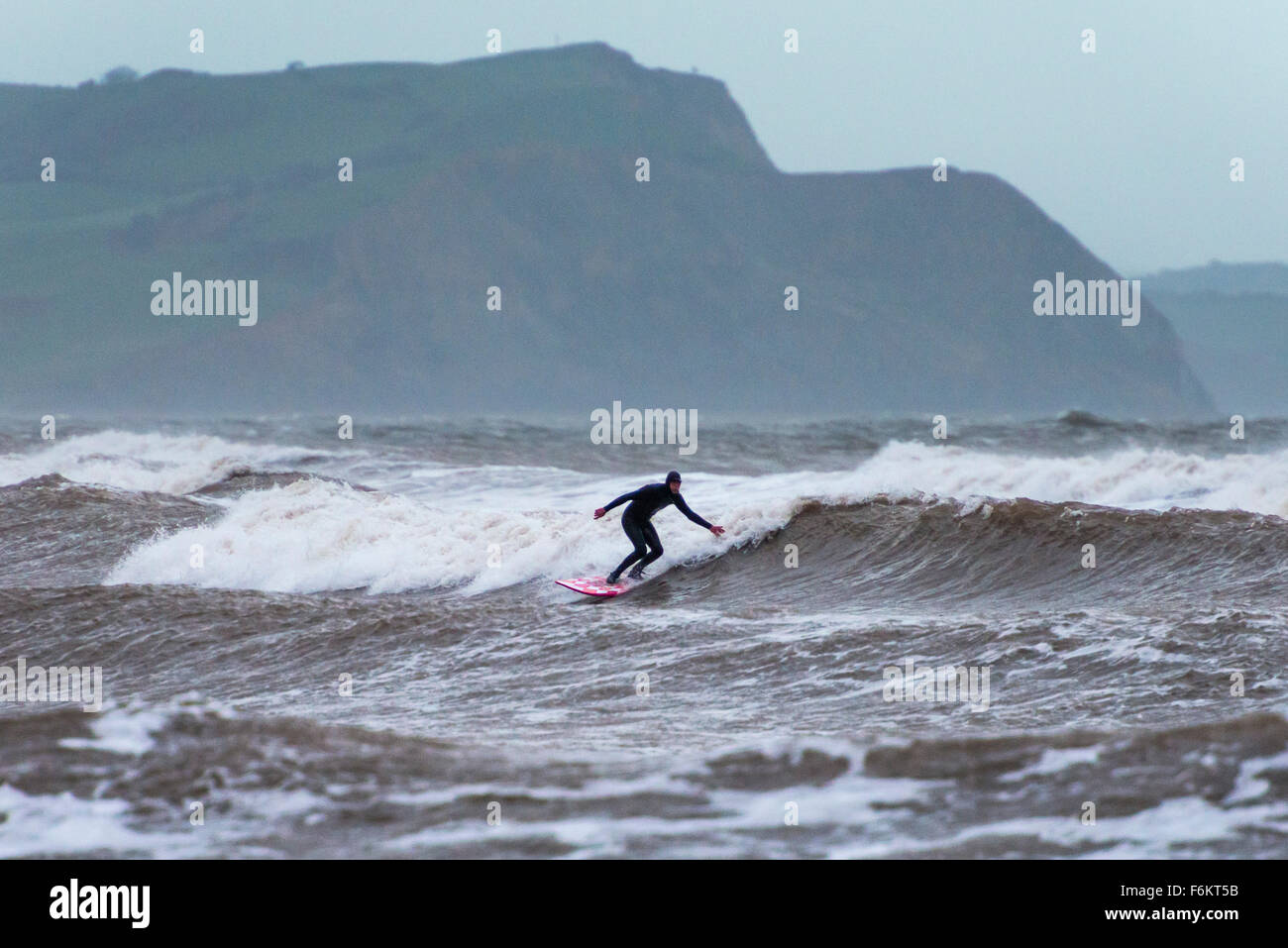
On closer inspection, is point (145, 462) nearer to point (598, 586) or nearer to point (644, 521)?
point (644, 521)

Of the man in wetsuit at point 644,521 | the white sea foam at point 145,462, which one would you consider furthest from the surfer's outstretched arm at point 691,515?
the white sea foam at point 145,462

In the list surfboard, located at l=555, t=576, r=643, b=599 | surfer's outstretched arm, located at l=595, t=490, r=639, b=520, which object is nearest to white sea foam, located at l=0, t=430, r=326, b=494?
surfboard, located at l=555, t=576, r=643, b=599

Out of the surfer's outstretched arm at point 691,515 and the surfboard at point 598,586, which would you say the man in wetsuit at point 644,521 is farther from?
the surfboard at point 598,586

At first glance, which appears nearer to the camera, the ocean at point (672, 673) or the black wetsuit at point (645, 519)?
the ocean at point (672, 673)

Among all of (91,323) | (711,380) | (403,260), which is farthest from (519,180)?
(91,323)

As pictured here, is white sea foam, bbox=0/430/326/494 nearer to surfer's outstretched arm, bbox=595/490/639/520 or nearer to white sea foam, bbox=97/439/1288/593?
white sea foam, bbox=97/439/1288/593

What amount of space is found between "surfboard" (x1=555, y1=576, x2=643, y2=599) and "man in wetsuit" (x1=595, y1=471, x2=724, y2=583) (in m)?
0.10

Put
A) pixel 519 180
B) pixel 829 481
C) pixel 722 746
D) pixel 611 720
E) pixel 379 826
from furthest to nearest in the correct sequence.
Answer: pixel 519 180 < pixel 829 481 < pixel 611 720 < pixel 722 746 < pixel 379 826

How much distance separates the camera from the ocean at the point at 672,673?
6.11 meters

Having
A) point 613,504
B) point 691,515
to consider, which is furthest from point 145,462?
point 691,515
